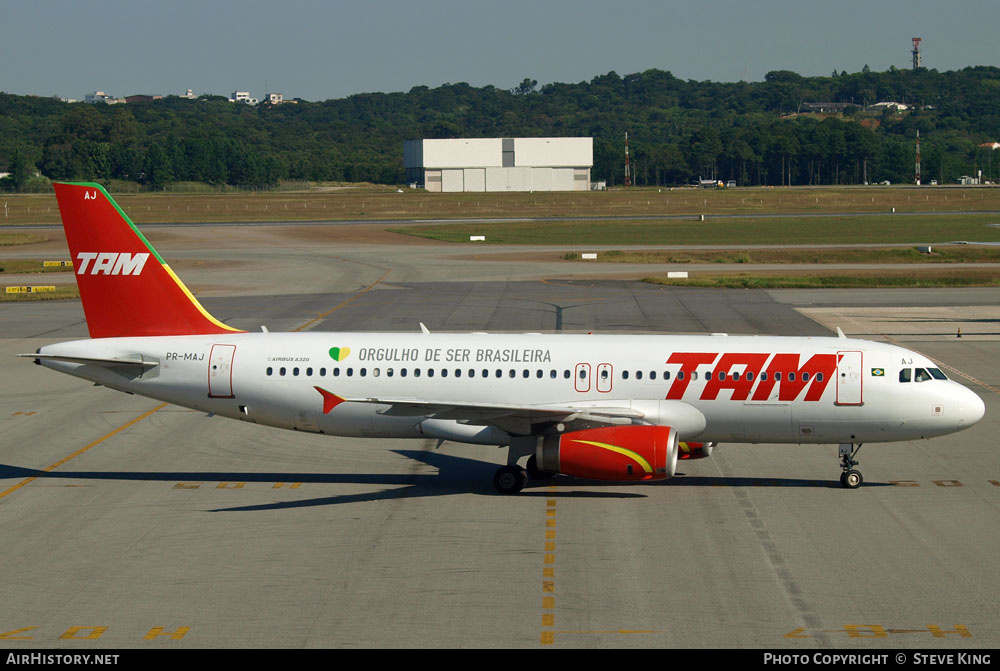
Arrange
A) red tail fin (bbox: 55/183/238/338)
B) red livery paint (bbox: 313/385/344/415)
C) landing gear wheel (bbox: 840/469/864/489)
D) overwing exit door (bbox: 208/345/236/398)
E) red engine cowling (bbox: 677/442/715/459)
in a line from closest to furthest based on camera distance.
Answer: red livery paint (bbox: 313/385/344/415), landing gear wheel (bbox: 840/469/864/489), red engine cowling (bbox: 677/442/715/459), overwing exit door (bbox: 208/345/236/398), red tail fin (bbox: 55/183/238/338)

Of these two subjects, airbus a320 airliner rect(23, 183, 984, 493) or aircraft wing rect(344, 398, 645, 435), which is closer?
aircraft wing rect(344, 398, 645, 435)

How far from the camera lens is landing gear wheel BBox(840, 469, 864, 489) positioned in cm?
2908

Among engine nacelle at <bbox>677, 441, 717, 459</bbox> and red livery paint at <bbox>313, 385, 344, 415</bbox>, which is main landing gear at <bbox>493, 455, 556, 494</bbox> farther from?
red livery paint at <bbox>313, 385, 344, 415</bbox>

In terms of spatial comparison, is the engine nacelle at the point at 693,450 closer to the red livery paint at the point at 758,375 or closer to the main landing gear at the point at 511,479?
the red livery paint at the point at 758,375

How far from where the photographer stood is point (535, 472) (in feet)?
95.8

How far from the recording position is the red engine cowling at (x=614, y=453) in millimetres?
26641

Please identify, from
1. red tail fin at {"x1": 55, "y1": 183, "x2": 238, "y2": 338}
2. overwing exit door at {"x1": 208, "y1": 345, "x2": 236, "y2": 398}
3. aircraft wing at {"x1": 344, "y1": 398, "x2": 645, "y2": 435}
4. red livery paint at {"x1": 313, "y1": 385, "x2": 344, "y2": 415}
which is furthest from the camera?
red tail fin at {"x1": 55, "y1": 183, "x2": 238, "y2": 338}

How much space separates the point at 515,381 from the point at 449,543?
6065 millimetres

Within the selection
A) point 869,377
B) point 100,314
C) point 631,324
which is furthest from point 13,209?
point 869,377

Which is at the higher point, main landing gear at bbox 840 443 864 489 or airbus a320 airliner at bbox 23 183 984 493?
airbus a320 airliner at bbox 23 183 984 493

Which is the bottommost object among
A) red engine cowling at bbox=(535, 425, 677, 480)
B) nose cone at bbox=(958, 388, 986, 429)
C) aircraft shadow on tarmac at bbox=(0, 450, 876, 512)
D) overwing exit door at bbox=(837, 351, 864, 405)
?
aircraft shadow on tarmac at bbox=(0, 450, 876, 512)

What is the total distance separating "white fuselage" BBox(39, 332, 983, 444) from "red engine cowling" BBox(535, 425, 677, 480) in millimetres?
1381

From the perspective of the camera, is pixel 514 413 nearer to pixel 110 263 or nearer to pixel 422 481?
pixel 422 481

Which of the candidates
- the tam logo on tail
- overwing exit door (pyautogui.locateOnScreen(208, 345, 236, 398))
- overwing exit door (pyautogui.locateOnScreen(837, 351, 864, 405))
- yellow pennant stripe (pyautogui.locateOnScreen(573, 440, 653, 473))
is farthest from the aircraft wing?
the tam logo on tail
